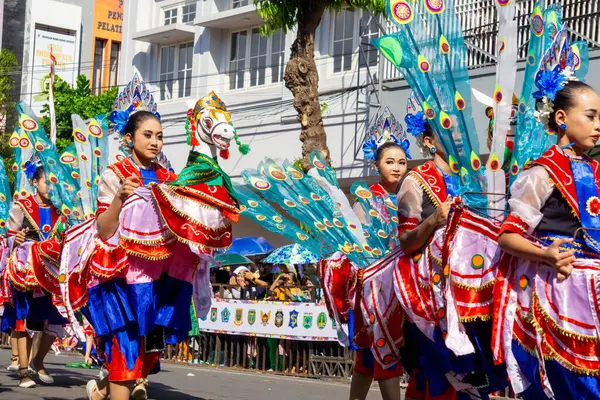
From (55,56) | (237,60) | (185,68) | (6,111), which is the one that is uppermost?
(55,56)

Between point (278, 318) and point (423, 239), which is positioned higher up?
point (423, 239)

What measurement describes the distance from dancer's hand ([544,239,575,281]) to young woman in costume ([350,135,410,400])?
1887 mm

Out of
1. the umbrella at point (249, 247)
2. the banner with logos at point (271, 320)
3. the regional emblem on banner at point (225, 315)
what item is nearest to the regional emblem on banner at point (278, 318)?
the banner with logos at point (271, 320)

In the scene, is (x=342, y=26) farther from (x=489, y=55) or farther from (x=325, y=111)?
(x=489, y=55)

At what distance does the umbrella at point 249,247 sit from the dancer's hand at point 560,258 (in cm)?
1454

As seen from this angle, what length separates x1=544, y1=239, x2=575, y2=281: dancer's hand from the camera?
14.8ft

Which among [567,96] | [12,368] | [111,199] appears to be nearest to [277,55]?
[12,368]

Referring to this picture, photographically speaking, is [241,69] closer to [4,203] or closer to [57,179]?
[4,203]

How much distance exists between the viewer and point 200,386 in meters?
10.6

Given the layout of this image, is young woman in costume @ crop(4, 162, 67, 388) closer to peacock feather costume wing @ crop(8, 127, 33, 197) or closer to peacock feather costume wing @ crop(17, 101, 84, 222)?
peacock feather costume wing @ crop(17, 101, 84, 222)

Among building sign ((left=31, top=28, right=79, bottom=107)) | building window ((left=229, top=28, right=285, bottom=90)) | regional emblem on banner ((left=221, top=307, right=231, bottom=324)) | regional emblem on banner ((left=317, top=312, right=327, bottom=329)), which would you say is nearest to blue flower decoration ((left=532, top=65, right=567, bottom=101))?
regional emblem on banner ((left=317, top=312, right=327, bottom=329))

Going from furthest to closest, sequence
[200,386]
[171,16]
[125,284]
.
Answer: [171,16]
[200,386]
[125,284]

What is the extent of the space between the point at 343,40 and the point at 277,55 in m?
2.74

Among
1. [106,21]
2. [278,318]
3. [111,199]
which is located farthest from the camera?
[106,21]
